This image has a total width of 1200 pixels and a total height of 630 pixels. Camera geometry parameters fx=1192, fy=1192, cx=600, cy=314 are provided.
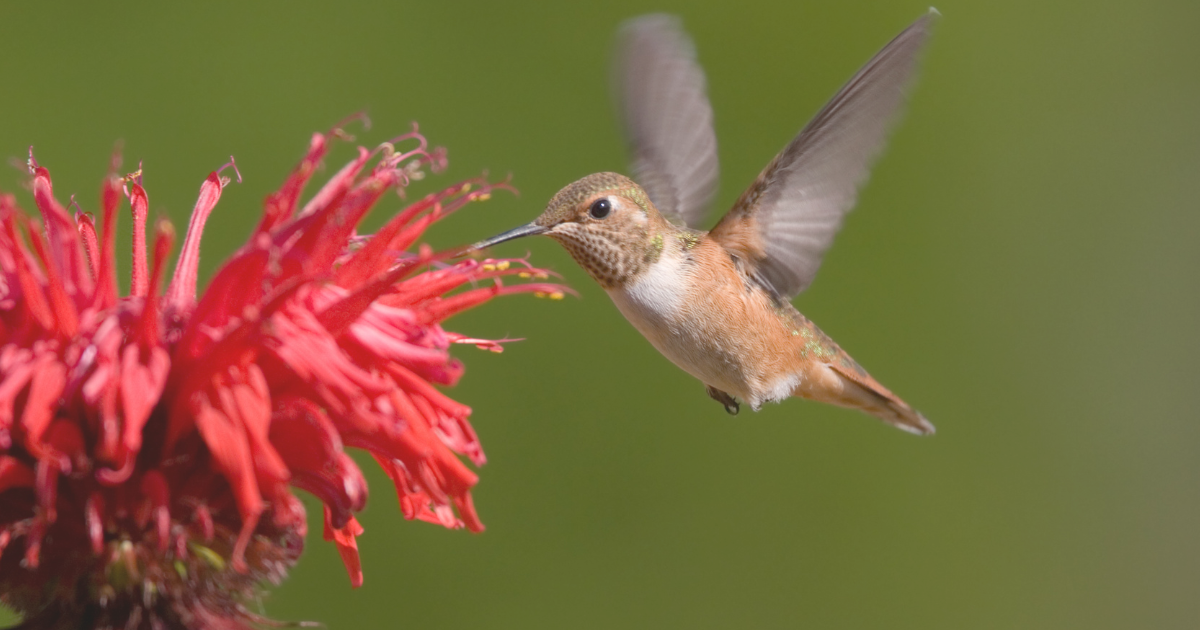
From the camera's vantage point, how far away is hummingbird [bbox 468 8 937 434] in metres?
2.59

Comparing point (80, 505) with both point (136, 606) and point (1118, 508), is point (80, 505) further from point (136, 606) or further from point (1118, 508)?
point (1118, 508)

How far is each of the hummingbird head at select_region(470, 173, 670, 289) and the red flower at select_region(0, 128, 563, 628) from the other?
72 cm

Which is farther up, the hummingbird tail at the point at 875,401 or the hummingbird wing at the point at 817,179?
the hummingbird wing at the point at 817,179

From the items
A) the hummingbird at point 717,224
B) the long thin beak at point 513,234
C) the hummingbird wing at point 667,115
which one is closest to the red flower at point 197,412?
the long thin beak at point 513,234

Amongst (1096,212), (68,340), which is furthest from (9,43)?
(1096,212)

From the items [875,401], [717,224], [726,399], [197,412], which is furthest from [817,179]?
[197,412]

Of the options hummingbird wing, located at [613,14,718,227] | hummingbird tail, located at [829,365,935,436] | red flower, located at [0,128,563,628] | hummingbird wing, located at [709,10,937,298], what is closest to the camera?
red flower, located at [0,128,563,628]

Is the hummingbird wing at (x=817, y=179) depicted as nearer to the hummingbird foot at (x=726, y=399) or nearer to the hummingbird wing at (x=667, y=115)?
the hummingbird wing at (x=667, y=115)

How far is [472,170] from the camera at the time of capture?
5055 mm

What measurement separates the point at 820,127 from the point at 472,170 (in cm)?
270

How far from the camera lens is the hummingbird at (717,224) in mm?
2592

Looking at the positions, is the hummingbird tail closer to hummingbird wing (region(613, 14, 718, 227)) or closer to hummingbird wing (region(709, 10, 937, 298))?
hummingbird wing (region(709, 10, 937, 298))

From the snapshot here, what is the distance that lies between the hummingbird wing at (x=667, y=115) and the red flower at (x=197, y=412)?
1183 millimetres

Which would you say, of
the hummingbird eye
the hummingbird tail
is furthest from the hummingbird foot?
the hummingbird eye
